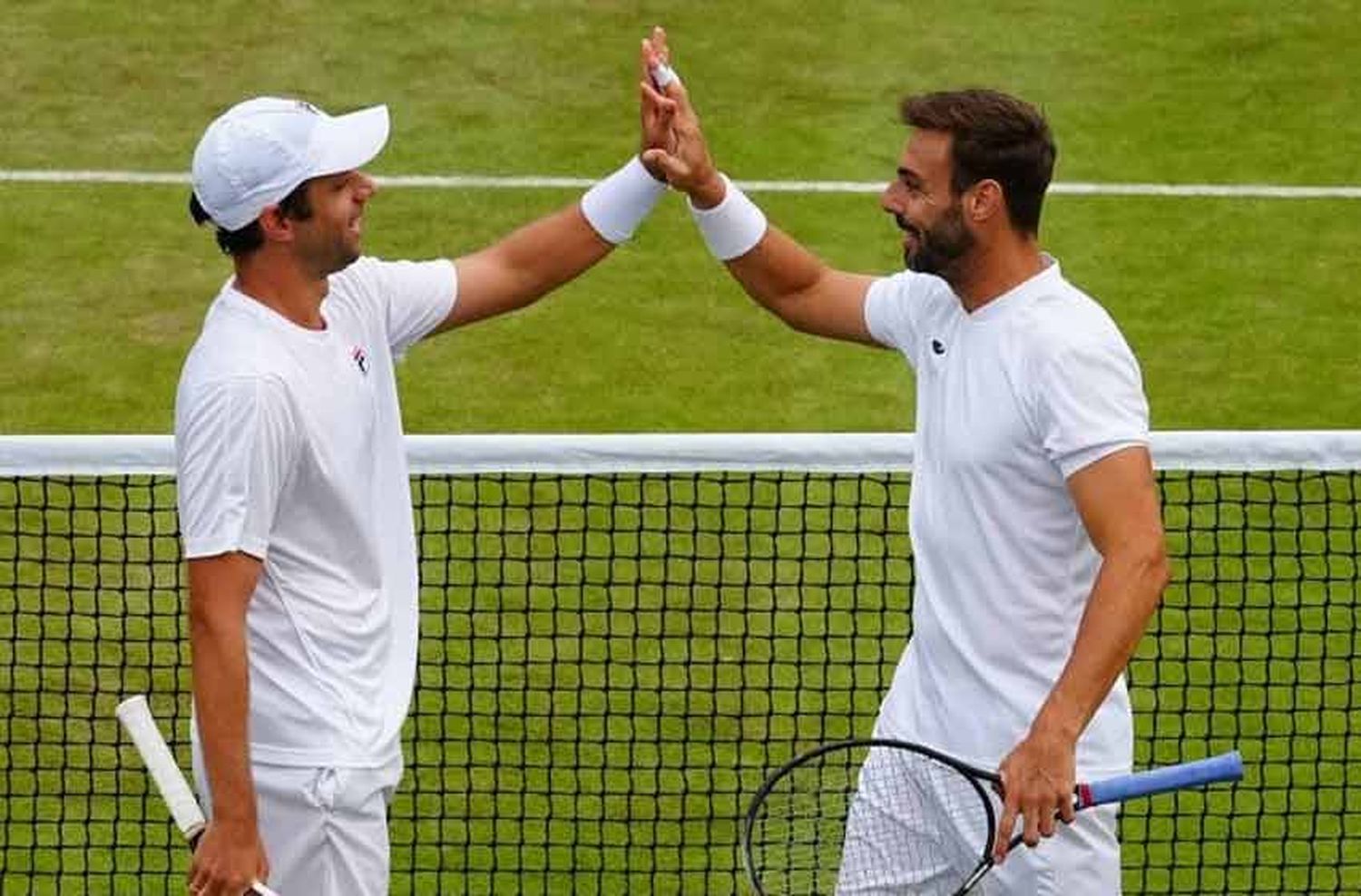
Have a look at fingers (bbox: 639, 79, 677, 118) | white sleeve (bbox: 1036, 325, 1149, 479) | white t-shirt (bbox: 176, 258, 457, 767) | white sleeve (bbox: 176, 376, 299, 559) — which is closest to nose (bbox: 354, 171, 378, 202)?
white t-shirt (bbox: 176, 258, 457, 767)

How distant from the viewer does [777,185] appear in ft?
44.4

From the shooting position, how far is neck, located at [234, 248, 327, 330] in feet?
20.7

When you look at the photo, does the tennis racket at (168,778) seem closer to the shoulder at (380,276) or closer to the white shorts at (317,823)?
the white shorts at (317,823)

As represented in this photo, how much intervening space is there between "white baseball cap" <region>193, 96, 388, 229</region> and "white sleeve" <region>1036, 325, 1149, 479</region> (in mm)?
1458

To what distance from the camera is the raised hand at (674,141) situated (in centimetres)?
706

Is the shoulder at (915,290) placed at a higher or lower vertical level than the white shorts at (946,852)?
higher

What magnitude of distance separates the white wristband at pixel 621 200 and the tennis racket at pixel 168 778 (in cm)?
166

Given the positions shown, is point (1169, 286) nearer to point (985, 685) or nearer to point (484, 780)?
point (484, 780)

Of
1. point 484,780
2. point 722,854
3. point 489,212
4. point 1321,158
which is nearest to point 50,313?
point 489,212

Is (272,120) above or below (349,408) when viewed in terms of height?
above

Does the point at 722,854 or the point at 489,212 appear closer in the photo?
the point at 722,854

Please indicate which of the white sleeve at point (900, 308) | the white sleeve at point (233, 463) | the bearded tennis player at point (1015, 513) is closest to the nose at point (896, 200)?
the bearded tennis player at point (1015, 513)

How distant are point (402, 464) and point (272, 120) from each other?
0.81 m

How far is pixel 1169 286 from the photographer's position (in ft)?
42.3
